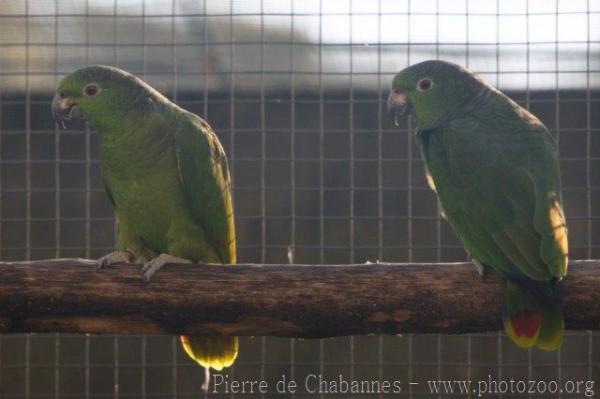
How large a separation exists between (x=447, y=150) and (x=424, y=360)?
1.30 metres

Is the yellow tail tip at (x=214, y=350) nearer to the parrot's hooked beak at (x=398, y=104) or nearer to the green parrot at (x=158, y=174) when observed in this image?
the green parrot at (x=158, y=174)

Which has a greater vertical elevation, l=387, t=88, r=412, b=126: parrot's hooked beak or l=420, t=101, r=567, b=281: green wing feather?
l=387, t=88, r=412, b=126: parrot's hooked beak

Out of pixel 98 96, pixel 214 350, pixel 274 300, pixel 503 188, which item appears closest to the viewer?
pixel 274 300

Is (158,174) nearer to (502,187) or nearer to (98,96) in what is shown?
(98,96)

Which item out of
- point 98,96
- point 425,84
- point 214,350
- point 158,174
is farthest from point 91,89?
point 425,84

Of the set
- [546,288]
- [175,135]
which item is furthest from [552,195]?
[175,135]

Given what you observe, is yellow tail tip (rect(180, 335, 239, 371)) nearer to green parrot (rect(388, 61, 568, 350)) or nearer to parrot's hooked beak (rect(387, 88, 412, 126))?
green parrot (rect(388, 61, 568, 350))

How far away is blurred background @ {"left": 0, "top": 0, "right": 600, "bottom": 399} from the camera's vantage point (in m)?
3.13

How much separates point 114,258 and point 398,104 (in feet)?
3.05

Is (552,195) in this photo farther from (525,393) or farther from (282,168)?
(282,168)

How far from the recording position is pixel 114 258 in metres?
2.34

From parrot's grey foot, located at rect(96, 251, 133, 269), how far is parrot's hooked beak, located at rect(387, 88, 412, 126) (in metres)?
0.85

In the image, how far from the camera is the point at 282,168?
11.9 feet

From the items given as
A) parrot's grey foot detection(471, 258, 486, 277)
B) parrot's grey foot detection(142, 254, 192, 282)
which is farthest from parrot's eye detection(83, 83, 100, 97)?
parrot's grey foot detection(471, 258, 486, 277)
